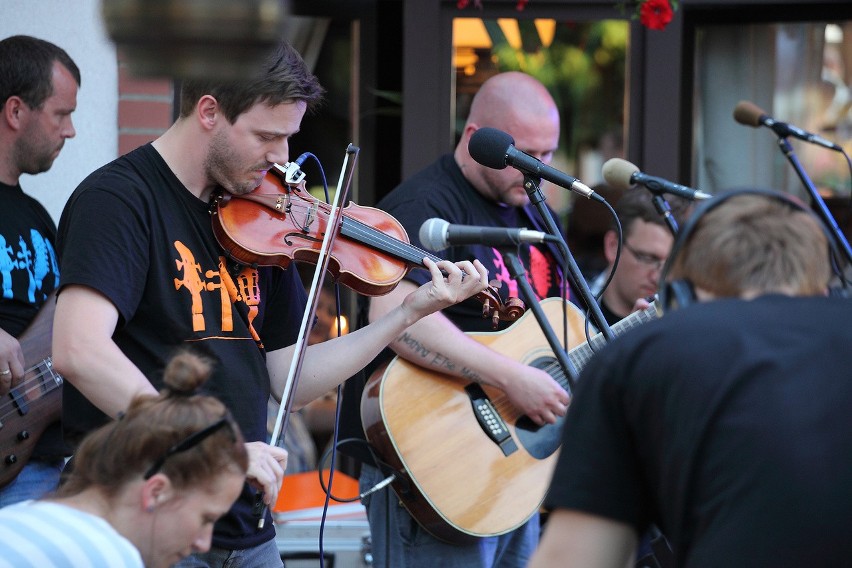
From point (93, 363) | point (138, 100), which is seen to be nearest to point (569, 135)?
point (138, 100)

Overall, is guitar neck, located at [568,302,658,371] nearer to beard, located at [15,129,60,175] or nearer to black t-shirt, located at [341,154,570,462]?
black t-shirt, located at [341,154,570,462]

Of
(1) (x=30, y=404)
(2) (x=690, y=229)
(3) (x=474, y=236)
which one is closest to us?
(2) (x=690, y=229)

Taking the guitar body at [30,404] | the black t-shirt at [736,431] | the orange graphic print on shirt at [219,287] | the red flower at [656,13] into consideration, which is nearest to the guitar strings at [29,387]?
the guitar body at [30,404]

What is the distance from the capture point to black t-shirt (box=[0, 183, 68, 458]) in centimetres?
331

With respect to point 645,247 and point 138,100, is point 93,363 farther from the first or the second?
point 645,247

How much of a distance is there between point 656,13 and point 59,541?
295 cm

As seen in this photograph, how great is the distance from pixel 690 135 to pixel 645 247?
1614mm

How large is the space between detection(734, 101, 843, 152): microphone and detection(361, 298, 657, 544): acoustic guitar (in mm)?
622

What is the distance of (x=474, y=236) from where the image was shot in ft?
8.14

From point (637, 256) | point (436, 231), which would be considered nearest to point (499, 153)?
point (436, 231)

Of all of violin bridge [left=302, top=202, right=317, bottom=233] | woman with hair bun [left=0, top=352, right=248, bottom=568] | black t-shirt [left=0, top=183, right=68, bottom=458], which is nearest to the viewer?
woman with hair bun [left=0, top=352, right=248, bottom=568]

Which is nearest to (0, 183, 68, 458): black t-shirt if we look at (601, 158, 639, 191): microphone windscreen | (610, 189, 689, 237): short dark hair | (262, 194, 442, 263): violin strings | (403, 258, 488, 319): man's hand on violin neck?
(262, 194, 442, 263): violin strings

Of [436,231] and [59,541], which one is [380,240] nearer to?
[436,231]

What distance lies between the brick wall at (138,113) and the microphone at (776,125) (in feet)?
6.39
